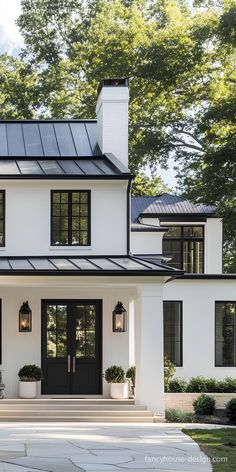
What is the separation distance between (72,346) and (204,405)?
3.80m

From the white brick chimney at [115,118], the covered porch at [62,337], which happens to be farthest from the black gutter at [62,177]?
the covered porch at [62,337]

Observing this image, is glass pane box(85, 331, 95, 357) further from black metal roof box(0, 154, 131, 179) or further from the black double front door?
black metal roof box(0, 154, 131, 179)

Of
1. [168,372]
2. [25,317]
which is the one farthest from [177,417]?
[168,372]

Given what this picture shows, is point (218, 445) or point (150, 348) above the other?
point (150, 348)

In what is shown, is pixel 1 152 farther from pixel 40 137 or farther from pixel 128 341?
pixel 128 341

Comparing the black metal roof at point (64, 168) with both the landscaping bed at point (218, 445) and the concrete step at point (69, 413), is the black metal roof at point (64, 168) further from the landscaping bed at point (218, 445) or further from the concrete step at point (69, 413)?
the landscaping bed at point (218, 445)

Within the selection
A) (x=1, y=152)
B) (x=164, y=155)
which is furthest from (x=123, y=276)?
(x=164, y=155)

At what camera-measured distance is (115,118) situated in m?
26.7

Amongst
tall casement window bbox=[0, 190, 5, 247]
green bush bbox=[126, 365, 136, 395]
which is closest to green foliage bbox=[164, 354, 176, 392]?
green bush bbox=[126, 365, 136, 395]

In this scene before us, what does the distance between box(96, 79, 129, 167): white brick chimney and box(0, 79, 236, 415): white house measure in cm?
3

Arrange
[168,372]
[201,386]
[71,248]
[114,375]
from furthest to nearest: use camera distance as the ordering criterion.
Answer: [201,386] < [168,372] < [71,248] < [114,375]

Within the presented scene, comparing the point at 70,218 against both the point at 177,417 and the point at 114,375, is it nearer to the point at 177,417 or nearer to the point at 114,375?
the point at 114,375

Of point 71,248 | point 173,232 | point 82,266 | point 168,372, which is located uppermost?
point 173,232

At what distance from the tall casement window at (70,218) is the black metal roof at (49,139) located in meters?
2.40
